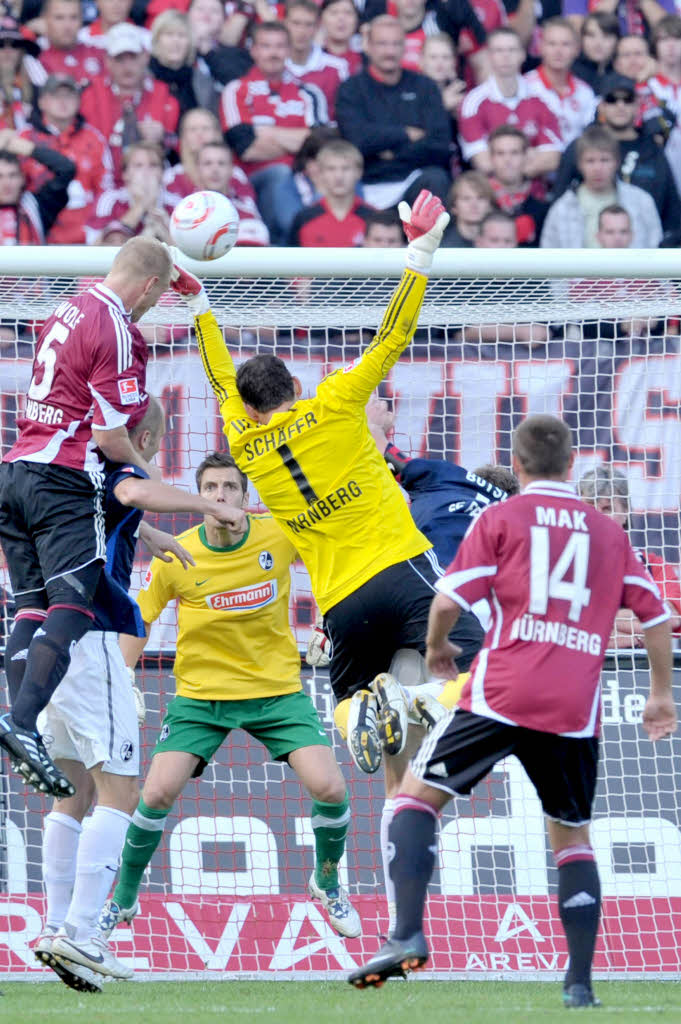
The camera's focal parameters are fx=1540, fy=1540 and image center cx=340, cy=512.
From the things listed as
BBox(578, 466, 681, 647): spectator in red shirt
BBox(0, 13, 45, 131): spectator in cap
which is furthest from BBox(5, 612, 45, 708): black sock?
BBox(0, 13, 45, 131): spectator in cap

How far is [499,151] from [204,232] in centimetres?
531

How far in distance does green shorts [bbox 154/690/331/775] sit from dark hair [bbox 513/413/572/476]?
2.27 meters

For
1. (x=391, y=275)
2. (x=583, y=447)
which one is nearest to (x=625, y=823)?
(x=583, y=447)

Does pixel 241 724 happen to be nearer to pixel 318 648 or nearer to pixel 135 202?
pixel 318 648

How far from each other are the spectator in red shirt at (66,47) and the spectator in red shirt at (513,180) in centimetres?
296

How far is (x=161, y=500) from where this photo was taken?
5.50 meters

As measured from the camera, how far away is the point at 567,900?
4.80m

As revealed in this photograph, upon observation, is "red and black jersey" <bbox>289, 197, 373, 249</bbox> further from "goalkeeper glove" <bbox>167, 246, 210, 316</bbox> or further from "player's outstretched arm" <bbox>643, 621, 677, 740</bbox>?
"player's outstretched arm" <bbox>643, 621, 677, 740</bbox>

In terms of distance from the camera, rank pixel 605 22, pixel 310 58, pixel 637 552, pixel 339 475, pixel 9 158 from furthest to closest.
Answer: pixel 605 22, pixel 310 58, pixel 9 158, pixel 637 552, pixel 339 475

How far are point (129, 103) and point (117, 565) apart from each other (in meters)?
6.12

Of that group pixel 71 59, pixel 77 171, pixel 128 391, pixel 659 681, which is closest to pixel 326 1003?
pixel 659 681

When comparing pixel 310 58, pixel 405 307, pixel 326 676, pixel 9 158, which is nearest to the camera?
pixel 405 307

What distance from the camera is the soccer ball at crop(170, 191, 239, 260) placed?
20.6ft

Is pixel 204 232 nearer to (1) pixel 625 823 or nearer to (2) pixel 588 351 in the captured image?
(2) pixel 588 351
